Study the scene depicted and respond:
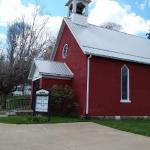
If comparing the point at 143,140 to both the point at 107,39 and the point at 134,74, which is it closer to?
the point at 134,74

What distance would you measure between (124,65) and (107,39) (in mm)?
3165

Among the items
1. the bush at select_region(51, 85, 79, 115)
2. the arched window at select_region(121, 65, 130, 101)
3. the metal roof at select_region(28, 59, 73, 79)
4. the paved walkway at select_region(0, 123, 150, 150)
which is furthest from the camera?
the arched window at select_region(121, 65, 130, 101)

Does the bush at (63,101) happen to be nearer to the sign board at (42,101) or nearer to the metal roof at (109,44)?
the sign board at (42,101)

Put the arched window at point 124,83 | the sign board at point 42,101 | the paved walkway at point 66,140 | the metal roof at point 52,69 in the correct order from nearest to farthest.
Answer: the paved walkway at point 66,140 → the sign board at point 42,101 → the metal roof at point 52,69 → the arched window at point 124,83

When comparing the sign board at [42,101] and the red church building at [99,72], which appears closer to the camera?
the sign board at [42,101]

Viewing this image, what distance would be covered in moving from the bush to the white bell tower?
22.7ft

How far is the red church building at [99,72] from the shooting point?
2073 cm

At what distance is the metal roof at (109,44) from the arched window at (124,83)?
2.97ft

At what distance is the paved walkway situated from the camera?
1026cm

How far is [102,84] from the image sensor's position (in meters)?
21.0

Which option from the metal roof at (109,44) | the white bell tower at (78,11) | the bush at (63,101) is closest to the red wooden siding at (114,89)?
the metal roof at (109,44)

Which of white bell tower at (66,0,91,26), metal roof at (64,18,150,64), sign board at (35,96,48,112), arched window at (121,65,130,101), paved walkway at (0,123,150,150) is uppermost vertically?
white bell tower at (66,0,91,26)

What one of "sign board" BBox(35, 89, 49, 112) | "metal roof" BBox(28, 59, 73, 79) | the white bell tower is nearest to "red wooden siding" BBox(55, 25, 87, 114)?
"metal roof" BBox(28, 59, 73, 79)

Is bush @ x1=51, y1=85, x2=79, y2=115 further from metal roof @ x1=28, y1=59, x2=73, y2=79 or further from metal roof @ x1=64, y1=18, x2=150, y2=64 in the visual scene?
metal roof @ x1=64, y1=18, x2=150, y2=64
